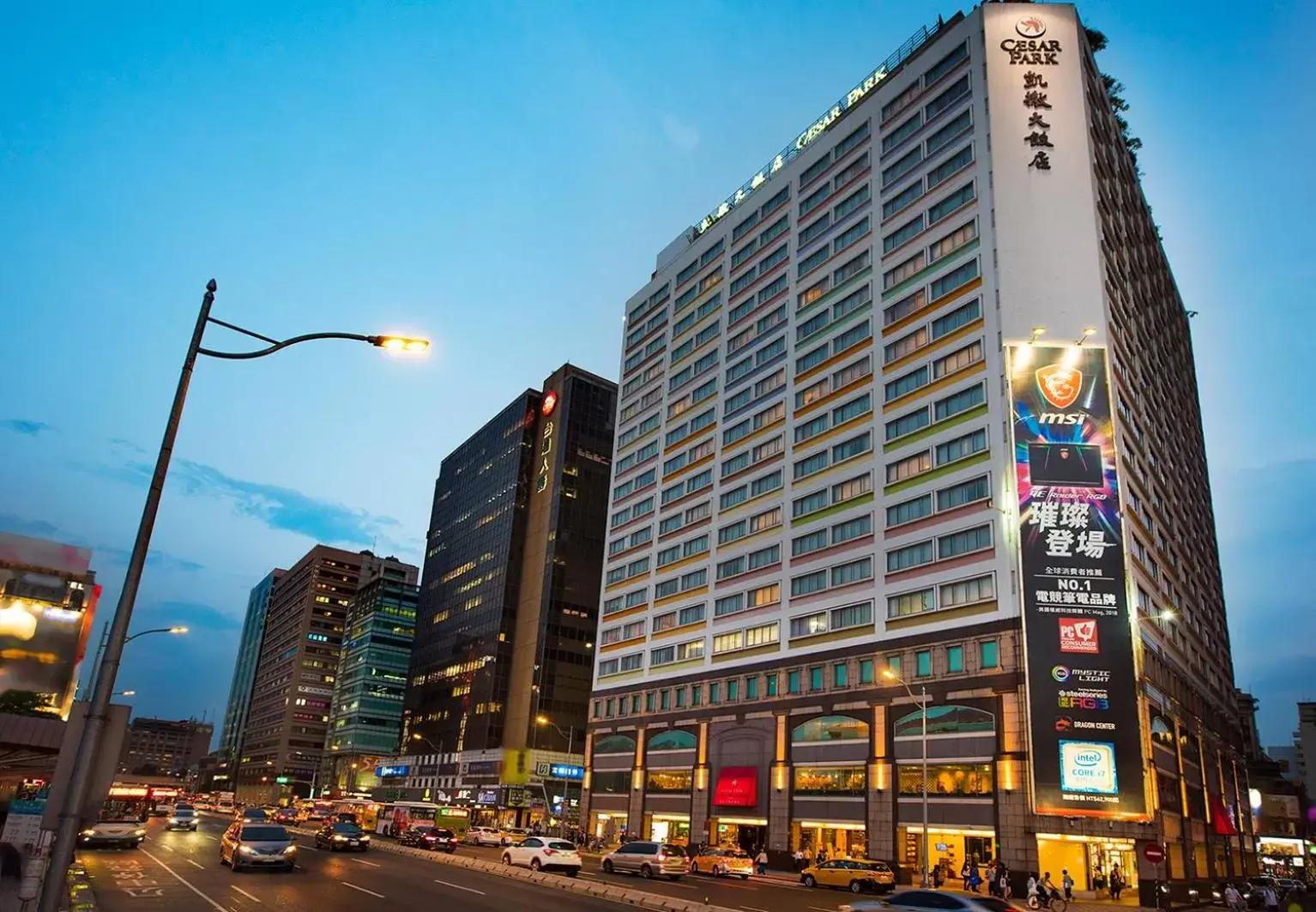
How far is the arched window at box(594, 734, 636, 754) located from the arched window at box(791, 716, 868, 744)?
946 inches

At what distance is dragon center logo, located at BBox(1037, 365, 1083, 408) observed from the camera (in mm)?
57375

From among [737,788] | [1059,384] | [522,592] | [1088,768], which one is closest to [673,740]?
[737,788]

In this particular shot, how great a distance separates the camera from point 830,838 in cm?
6234

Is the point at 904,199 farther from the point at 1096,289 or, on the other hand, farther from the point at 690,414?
the point at 690,414

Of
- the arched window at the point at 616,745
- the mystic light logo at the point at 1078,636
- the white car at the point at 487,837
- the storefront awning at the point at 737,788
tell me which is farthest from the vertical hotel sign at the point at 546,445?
the mystic light logo at the point at 1078,636

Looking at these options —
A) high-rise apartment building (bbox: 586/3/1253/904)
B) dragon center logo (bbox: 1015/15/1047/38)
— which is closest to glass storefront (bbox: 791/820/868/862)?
high-rise apartment building (bbox: 586/3/1253/904)

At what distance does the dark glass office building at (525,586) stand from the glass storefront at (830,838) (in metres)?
71.1

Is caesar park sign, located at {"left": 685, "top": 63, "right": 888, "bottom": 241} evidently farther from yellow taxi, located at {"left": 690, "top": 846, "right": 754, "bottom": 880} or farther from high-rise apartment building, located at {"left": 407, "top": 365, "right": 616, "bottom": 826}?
yellow taxi, located at {"left": 690, "top": 846, "right": 754, "bottom": 880}

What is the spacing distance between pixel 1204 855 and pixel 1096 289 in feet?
137

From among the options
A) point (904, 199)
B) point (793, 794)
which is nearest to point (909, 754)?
point (793, 794)

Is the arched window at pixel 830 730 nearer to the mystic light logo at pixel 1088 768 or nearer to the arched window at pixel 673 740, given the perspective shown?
the arched window at pixel 673 740

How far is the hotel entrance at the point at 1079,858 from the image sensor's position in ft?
160

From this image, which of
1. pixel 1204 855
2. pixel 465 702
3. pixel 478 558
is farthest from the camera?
pixel 478 558

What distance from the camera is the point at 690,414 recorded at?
306 ft
